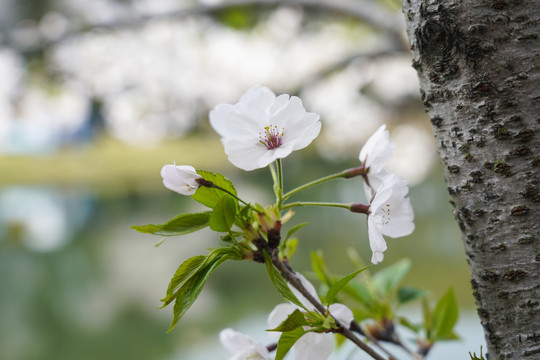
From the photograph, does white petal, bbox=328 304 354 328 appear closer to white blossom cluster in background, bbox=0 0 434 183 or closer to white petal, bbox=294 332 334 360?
white petal, bbox=294 332 334 360

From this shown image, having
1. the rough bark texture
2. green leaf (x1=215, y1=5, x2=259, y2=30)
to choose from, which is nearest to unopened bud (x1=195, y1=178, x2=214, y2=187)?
the rough bark texture

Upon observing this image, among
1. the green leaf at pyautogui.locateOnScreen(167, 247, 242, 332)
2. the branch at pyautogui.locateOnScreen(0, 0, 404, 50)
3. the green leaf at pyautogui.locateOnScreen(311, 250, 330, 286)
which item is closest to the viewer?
the green leaf at pyautogui.locateOnScreen(167, 247, 242, 332)

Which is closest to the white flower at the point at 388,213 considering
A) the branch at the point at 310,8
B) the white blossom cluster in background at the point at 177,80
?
the branch at the point at 310,8

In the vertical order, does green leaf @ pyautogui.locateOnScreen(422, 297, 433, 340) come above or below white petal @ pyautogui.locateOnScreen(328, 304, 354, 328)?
below

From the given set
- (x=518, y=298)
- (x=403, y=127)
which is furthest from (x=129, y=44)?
(x=518, y=298)

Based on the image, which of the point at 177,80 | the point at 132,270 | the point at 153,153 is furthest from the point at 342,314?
the point at 177,80

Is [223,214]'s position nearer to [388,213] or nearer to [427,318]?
[388,213]

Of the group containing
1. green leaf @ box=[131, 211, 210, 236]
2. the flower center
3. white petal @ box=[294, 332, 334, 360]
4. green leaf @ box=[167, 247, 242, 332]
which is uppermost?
the flower center
